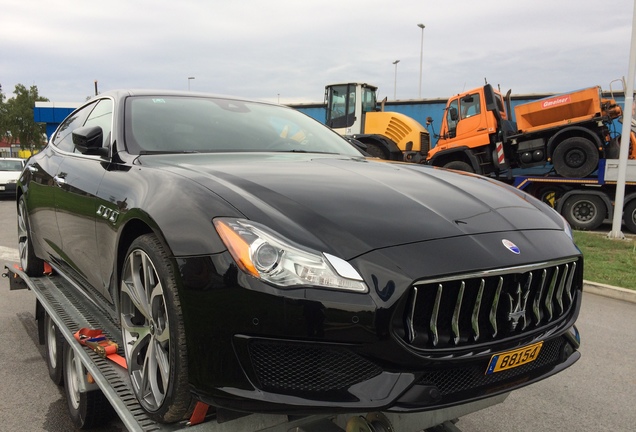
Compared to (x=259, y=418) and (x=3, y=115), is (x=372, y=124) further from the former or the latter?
(x=3, y=115)

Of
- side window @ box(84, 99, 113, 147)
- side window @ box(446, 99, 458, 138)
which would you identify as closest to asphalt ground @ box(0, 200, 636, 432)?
side window @ box(84, 99, 113, 147)

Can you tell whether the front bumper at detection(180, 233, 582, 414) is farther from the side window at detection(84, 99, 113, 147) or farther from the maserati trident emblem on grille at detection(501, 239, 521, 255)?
the side window at detection(84, 99, 113, 147)

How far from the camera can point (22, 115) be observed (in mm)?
52531

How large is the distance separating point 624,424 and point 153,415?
2614 millimetres

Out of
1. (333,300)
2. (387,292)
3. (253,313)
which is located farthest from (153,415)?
(387,292)

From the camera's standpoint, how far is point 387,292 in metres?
1.65

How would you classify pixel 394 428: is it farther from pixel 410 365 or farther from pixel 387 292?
pixel 387 292

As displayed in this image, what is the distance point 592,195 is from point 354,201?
37.3 feet

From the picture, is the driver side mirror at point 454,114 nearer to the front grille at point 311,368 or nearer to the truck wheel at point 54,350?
the truck wheel at point 54,350

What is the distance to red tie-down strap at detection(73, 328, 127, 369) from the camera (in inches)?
96.5

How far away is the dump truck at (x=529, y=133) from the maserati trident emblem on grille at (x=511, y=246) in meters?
11.2

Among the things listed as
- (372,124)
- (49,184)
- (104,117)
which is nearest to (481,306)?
(104,117)

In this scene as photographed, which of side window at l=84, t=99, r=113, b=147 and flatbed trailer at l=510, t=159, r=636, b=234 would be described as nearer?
side window at l=84, t=99, r=113, b=147

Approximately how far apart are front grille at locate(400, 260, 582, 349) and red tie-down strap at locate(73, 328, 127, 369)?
141 cm
